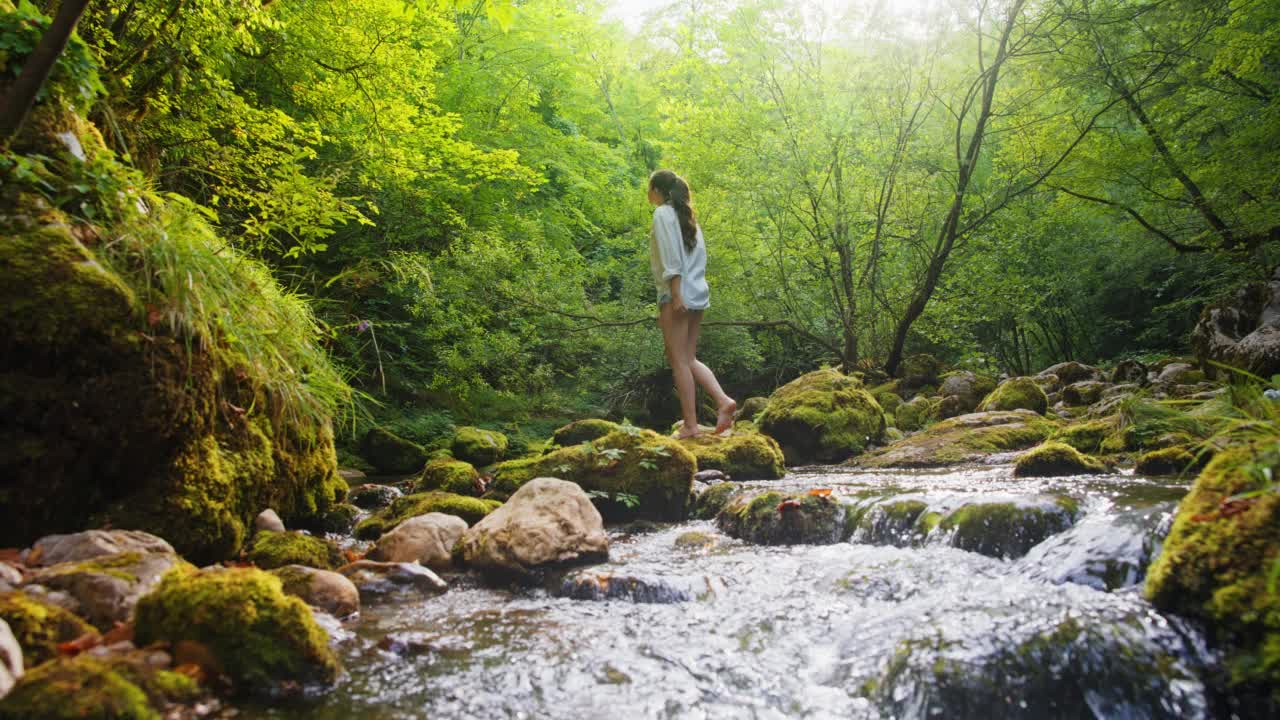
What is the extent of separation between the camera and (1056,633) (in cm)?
226

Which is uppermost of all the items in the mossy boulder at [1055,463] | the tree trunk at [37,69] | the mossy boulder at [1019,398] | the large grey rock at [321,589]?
the tree trunk at [37,69]

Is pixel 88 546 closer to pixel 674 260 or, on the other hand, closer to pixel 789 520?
pixel 789 520

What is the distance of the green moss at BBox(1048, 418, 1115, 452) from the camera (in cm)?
615

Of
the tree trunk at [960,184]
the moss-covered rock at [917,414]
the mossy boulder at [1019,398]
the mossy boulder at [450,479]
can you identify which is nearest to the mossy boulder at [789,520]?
the mossy boulder at [450,479]

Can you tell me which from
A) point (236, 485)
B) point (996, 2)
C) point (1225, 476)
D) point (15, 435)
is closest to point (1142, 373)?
point (996, 2)

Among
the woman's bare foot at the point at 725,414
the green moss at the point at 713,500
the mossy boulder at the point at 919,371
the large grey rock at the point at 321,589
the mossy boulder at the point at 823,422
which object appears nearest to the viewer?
the large grey rock at the point at 321,589

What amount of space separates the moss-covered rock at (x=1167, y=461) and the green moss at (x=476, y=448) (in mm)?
7151

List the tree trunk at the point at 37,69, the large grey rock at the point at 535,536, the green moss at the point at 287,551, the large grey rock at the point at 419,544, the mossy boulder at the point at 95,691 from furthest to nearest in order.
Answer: the large grey rock at the point at 419,544, the large grey rock at the point at 535,536, the green moss at the point at 287,551, the tree trunk at the point at 37,69, the mossy boulder at the point at 95,691

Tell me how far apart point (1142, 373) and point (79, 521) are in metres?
12.8

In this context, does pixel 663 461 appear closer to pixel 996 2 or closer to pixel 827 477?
pixel 827 477

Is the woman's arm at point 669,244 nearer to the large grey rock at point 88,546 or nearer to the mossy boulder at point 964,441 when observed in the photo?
the mossy boulder at point 964,441

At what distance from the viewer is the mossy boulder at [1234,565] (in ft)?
6.11

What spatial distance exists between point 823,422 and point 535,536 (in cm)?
507

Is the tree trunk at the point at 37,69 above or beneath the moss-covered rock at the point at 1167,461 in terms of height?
above
